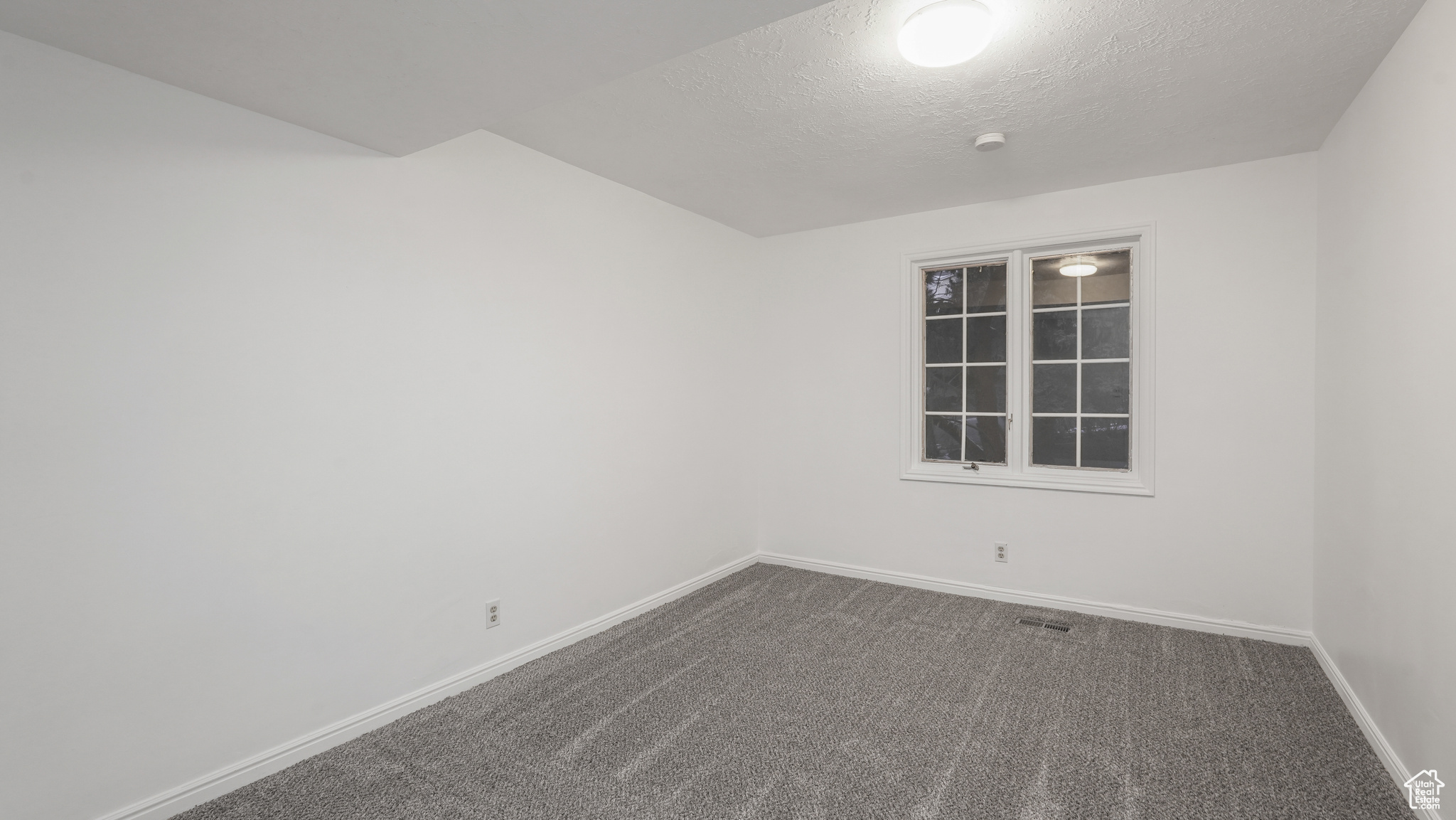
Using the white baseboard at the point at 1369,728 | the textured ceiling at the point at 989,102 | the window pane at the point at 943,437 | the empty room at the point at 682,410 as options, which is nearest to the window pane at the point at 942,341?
the empty room at the point at 682,410

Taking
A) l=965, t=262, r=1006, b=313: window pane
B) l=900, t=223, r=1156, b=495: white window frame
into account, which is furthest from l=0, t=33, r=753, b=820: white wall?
l=965, t=262, r=1006, b=313: window pane

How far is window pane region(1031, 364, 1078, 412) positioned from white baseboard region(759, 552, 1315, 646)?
3.70ft

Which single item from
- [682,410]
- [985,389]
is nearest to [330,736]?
[682,410]

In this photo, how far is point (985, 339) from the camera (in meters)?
4.09

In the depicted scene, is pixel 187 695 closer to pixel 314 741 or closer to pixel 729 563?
pixel 314 741

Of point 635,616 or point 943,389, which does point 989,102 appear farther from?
point 635,616

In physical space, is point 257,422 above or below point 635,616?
above

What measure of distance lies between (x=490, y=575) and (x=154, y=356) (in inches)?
58.6

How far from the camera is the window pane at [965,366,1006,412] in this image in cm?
405

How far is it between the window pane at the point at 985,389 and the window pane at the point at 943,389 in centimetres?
6

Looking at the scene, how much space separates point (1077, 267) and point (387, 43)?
366 cm

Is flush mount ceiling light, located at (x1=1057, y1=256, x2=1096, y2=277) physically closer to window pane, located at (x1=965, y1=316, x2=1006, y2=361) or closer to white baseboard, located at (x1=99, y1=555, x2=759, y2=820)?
window pane, located at (x1=965, y1=316, x2=1006, y2=361)

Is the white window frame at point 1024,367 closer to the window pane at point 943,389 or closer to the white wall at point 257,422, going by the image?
the window pane at point 943,389

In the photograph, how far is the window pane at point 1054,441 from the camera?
3832 mm
